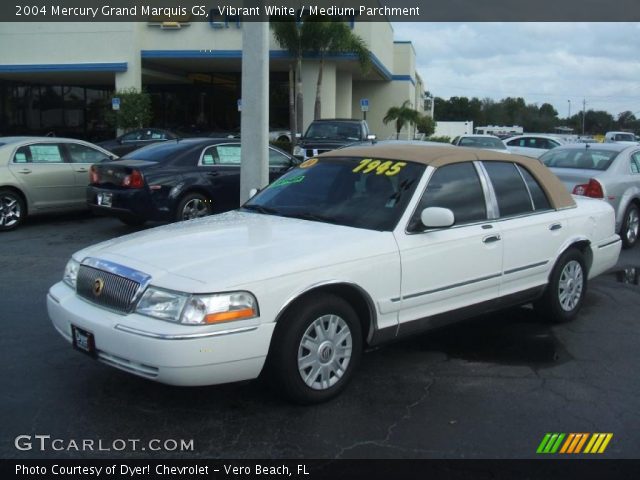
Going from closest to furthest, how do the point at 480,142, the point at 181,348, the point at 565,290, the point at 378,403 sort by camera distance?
the point at 181,348 < the point at 378,403 < the point at 565,290 < the point at 480,142

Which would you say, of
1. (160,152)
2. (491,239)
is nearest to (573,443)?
(491,239)

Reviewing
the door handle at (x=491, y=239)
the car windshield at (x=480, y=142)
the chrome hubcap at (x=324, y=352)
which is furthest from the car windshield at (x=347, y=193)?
the car windshield at (x=480, y=142)

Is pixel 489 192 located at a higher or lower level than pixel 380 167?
lower

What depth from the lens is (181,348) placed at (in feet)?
12.5

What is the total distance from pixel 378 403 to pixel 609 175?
7.03 metres

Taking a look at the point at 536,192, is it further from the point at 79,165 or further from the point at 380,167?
the point at 79,165

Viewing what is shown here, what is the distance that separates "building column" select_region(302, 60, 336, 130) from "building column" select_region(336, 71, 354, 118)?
3969mm

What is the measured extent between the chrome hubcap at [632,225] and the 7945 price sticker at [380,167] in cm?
655

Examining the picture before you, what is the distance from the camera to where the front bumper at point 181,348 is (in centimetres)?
383

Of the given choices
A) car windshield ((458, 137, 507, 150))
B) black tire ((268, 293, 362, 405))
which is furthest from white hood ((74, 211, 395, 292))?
car windshield ((458, 137, 507, 150))

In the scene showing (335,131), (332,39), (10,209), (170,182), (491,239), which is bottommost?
(10,209)

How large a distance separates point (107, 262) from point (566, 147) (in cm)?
881

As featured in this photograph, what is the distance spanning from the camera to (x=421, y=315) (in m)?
4.93
